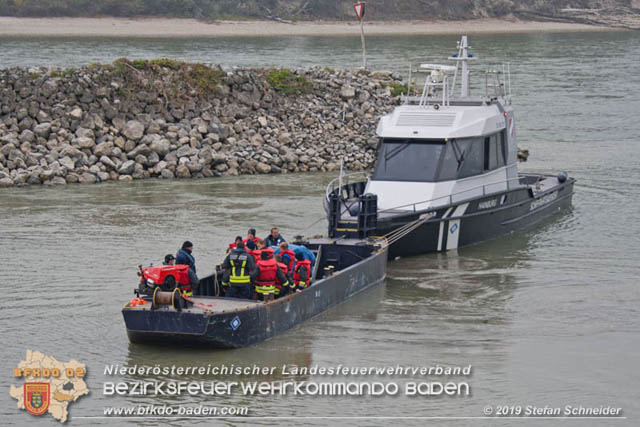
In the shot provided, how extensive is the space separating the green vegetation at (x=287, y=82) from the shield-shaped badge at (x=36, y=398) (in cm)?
2041

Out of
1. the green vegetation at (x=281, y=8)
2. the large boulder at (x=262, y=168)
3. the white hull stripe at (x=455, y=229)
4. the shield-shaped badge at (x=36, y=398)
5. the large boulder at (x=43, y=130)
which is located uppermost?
the green vegetation at (x=281, y=8)

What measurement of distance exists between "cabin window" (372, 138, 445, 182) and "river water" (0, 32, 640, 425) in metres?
1.67

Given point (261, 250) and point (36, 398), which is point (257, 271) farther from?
point (36, 398)

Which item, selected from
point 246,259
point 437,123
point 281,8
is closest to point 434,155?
point 437,123

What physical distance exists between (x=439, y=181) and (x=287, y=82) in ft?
44.0

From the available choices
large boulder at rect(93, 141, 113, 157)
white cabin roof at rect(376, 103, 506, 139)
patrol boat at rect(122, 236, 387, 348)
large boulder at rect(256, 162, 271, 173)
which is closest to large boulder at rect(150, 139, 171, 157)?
large boulder at rect(93, 141, 113, 157)

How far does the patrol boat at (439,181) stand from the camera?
20.1 metres

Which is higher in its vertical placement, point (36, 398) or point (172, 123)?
point (172, 123)

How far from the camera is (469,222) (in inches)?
838

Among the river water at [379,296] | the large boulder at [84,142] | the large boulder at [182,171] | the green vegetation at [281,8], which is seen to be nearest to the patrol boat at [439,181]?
the river water at [379,296]

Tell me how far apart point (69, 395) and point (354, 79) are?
912 inches

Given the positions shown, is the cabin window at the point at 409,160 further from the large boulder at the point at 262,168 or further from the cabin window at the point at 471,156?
the large boulder at the point at 262,168

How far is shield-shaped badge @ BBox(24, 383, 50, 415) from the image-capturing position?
12.9 m

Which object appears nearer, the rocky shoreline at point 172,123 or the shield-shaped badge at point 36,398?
the shield-shaped badge at point 36,398
